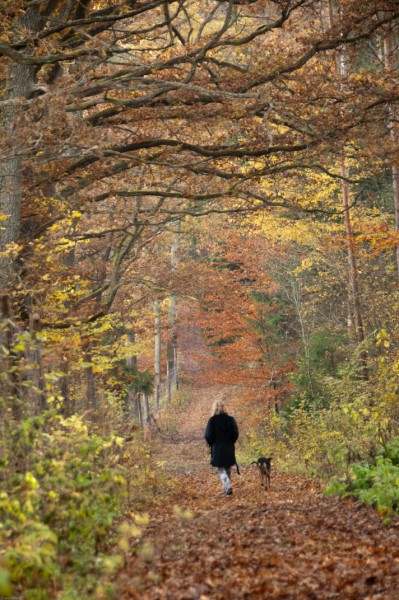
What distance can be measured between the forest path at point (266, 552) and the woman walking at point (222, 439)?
1.68 feet

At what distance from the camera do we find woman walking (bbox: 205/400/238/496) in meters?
12.8

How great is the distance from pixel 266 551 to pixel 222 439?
577 cm

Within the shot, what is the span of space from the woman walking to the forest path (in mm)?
512

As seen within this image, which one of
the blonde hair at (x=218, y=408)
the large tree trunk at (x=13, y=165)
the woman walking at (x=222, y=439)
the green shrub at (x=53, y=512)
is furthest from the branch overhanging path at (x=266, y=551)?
the large tree trunk at (x=13, y=165)

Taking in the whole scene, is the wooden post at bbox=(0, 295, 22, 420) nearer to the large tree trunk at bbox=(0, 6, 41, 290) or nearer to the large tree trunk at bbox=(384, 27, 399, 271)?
the large tree trunk at bbox=(0, 6, 41, 290)

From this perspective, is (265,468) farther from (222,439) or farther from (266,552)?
(266,552)

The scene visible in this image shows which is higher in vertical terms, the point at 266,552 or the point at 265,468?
the point at 266,552

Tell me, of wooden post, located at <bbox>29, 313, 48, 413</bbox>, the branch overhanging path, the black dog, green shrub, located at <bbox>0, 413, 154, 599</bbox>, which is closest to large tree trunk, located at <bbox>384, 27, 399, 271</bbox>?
the black dog

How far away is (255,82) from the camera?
11.4m

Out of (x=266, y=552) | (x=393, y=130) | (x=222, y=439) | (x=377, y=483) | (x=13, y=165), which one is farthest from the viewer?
(x=393, y=130)

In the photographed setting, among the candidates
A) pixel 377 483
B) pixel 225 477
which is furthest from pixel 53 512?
pixel 225 477

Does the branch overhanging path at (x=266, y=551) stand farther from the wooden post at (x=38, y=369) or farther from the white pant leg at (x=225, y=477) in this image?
the wooden post at (x=38, y=369)

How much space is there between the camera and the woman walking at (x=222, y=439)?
1280cm

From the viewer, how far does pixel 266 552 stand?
711 cm
